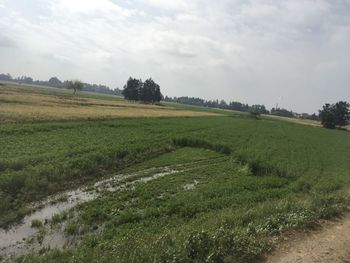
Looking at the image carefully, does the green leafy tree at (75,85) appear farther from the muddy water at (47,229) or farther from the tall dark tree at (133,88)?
the muddy water at (47,229)

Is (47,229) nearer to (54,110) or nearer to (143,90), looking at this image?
(54,110)

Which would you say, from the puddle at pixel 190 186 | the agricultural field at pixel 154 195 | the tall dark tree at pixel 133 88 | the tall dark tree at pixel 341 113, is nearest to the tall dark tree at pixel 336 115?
the tall dark tree at pixel 341 113

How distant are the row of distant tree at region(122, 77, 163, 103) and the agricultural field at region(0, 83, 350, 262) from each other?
103 m

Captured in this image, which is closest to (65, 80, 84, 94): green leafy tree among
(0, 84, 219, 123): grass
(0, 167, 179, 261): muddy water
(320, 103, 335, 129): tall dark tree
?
(0, 84, 219, 123): grass

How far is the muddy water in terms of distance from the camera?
11.2 m

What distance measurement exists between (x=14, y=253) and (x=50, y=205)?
16.4ft

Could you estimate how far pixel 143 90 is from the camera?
137m

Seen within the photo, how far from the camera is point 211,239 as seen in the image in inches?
361

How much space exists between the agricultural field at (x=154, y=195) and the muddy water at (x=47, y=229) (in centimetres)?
7

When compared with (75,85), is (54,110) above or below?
below

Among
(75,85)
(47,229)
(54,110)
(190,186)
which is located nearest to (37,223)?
(47,229)

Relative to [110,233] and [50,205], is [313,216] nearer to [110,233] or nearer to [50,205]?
[110,233]

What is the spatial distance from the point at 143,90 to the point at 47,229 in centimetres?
12580

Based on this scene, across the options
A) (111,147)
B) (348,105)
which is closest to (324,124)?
(348,105)
